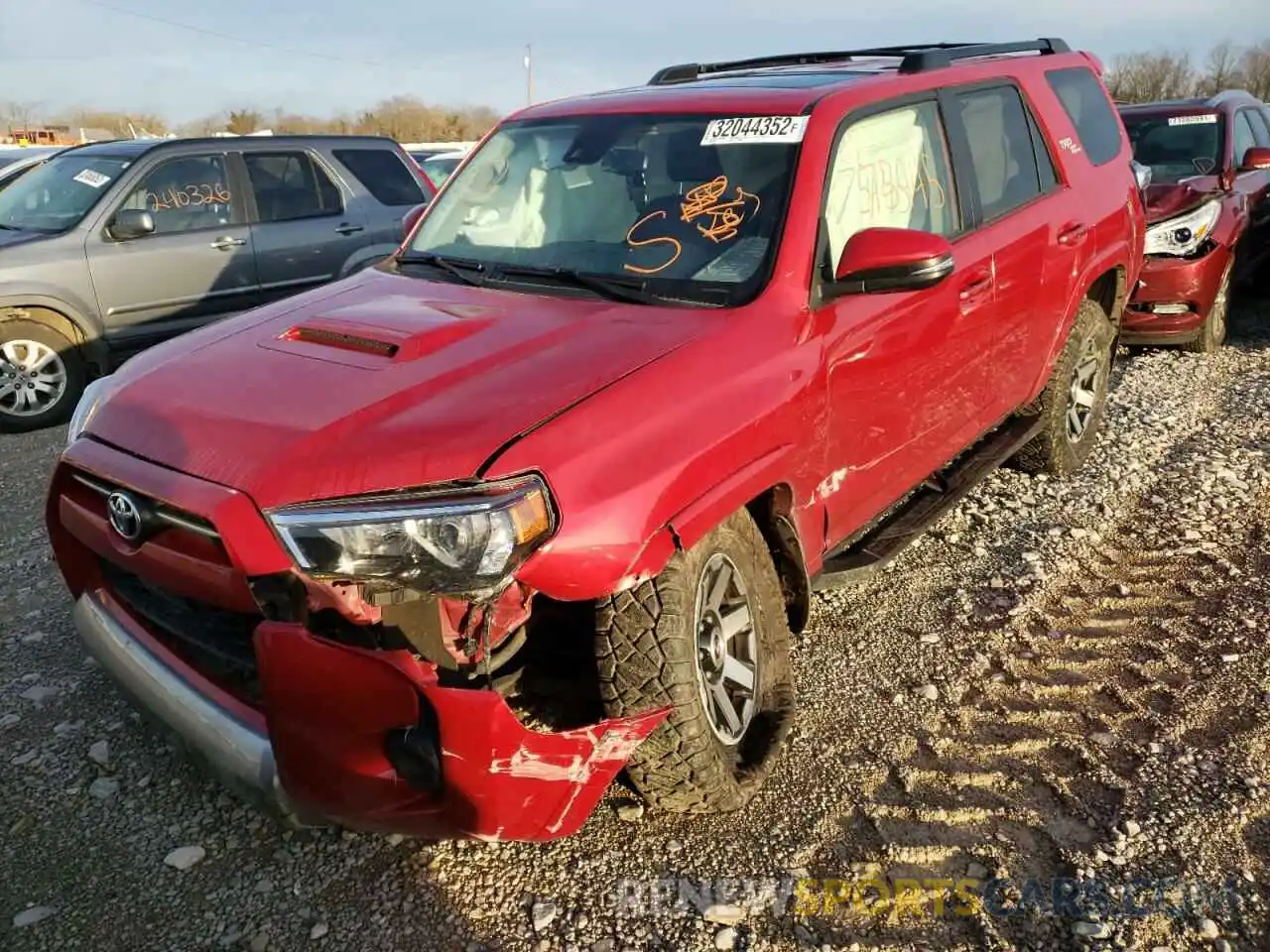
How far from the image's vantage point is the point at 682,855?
2602 mm

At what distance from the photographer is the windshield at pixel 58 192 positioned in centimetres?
674

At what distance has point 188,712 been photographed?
236 cm

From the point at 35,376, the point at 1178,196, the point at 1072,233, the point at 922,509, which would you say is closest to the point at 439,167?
the point at 35,376

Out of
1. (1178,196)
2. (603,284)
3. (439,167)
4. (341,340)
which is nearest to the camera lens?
(341,340)

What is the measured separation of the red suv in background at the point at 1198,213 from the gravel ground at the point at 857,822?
11.9 ft

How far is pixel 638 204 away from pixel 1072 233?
2.25 metres

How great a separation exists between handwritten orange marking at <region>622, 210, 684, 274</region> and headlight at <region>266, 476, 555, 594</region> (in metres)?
1.14

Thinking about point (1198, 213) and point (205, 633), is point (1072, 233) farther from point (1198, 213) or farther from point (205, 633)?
point (205, 633)

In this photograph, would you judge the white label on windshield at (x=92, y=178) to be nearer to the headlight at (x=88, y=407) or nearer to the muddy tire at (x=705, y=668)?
the headlight at (x=88, y=407)

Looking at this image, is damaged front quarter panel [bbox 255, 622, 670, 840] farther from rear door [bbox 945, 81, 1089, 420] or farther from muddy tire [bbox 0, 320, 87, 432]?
muddy tire [bbox 0, 320, 87, 432]

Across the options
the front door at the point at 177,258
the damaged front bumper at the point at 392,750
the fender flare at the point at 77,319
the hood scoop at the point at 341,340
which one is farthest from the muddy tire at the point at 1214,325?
the fender flare at the point at 77,319

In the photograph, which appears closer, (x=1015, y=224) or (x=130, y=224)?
(x=1015, y=224)

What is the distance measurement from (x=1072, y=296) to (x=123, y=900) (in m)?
4.31

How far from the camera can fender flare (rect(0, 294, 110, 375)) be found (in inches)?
246
